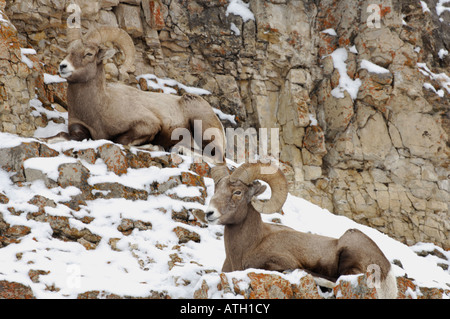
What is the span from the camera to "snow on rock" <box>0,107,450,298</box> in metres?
5.06

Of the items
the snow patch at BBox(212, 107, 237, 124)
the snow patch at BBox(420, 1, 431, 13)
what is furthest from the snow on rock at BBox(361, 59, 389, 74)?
the snow patch at BBox(212, 107, 237, 124)

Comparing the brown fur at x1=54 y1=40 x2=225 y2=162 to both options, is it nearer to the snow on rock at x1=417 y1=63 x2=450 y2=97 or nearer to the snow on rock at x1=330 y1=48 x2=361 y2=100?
the snow on rock at x1=330 y1=48 x2=361 y2=100

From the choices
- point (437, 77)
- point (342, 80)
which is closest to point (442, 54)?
point (437, 77)

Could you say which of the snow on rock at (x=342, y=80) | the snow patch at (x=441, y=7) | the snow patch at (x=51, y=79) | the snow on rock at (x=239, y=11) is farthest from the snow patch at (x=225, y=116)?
the snow patch at (x=441, y=7)

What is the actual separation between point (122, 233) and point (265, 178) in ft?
6.95

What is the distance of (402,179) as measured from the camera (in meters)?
16.4

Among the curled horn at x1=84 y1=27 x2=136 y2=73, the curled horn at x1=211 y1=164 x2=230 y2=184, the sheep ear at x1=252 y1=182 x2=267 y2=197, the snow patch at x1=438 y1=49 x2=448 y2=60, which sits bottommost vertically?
the sheep ear at x1=252 y1=182 x2=267 y2=197

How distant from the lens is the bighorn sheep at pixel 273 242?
551cm

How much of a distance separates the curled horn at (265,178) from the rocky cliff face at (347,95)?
999cm

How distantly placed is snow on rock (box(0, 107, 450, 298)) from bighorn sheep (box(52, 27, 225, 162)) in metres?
0.59

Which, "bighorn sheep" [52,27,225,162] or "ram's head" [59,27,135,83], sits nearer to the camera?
"ram's head" [59,27,135,83]

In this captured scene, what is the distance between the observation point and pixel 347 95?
16.5 m

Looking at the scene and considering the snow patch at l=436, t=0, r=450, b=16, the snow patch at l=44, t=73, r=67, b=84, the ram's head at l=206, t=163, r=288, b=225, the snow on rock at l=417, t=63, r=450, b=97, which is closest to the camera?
the ram's head at l=206, t=163, r=288, b=225

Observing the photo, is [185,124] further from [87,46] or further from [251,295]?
[251,295]
